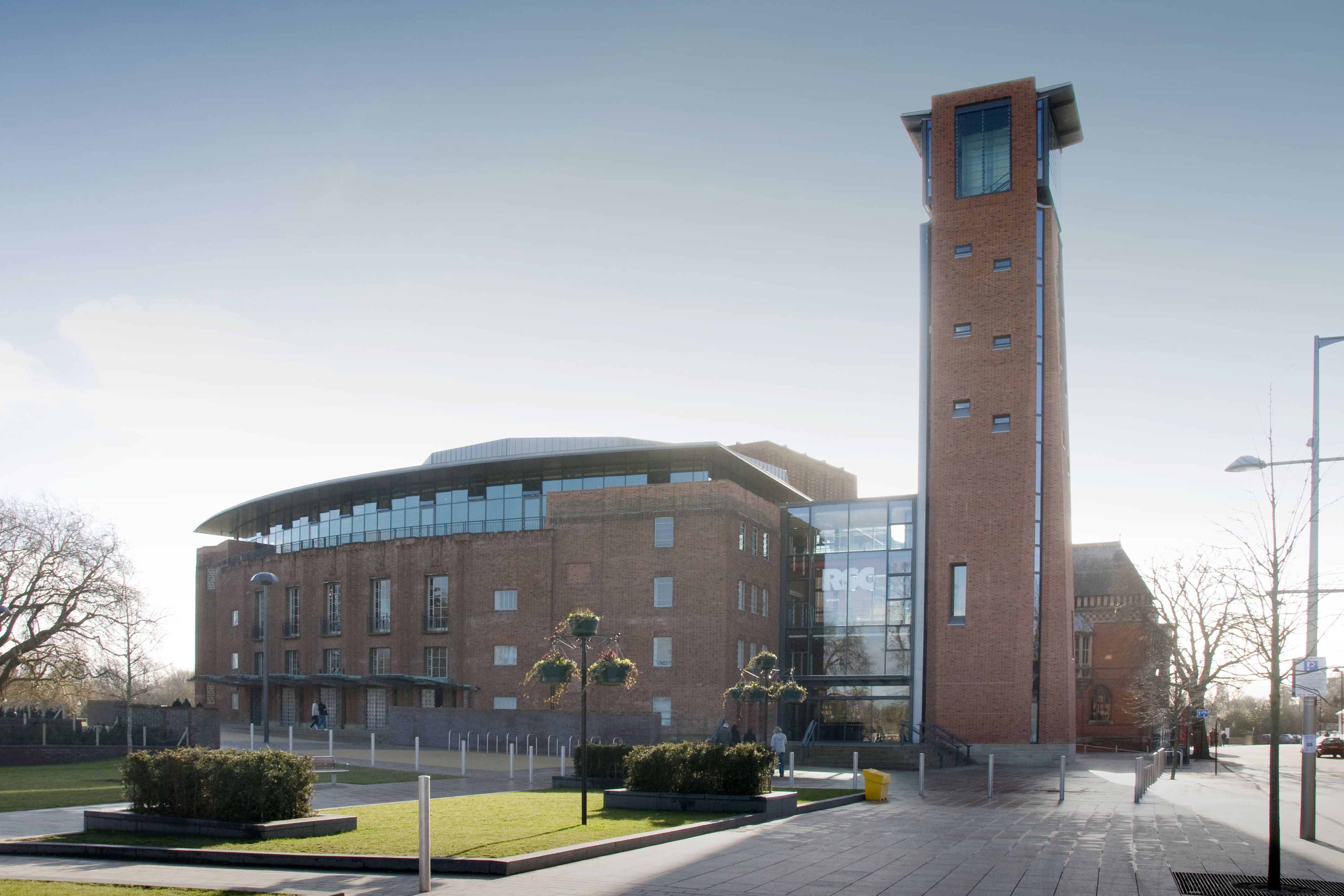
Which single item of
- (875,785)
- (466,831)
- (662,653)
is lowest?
(662,653)

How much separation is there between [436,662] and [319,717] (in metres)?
5.70

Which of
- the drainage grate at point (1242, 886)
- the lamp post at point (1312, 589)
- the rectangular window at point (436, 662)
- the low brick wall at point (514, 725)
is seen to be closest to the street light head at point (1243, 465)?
the lamp post at point (1312, 589)

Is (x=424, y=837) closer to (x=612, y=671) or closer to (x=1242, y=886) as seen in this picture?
(x=1242, y=886)

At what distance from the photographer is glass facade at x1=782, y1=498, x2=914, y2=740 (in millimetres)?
48656

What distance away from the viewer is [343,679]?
5416 cm

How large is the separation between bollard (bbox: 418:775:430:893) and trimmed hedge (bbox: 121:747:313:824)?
12.8 ft

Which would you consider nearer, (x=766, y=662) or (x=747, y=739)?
(x=766, y=662)

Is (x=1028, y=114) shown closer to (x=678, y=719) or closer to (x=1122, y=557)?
(x=678, y=719)

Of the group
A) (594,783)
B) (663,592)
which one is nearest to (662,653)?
(663,592)

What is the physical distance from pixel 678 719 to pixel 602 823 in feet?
96.3

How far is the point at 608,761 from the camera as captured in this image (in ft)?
83.1

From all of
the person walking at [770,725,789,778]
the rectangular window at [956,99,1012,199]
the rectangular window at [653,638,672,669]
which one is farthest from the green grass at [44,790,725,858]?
the rectangular window at [956,99,1012,199]

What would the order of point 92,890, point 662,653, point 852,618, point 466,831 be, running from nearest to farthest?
point 92,890
point 466,831
point 662,653
point 852,618

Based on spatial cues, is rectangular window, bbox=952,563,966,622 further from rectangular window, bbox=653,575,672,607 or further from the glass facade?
rectangular window, bbox=653,575,672,607
